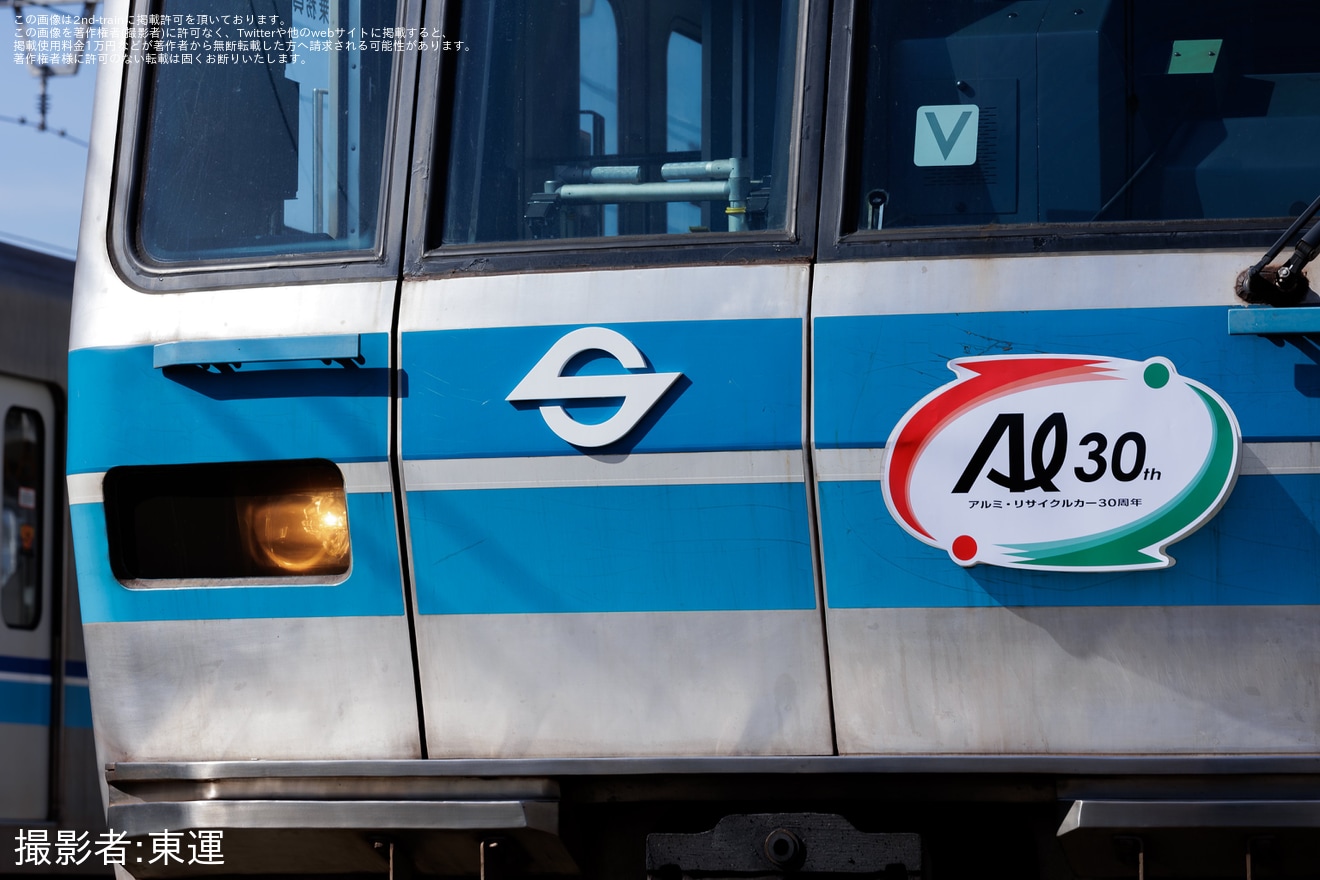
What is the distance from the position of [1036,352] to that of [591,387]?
78cm

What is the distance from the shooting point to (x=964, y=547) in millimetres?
2752

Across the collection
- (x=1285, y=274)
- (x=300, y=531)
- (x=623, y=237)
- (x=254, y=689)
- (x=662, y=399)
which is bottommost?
(x=254, y=689)

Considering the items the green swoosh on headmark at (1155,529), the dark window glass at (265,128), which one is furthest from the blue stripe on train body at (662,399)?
the green swoosh on headmark at (1155,529)

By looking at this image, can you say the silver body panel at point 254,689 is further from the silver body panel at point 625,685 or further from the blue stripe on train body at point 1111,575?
the blue stripe on train body at point 1111,575

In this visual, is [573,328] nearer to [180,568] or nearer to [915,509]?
[915,509]

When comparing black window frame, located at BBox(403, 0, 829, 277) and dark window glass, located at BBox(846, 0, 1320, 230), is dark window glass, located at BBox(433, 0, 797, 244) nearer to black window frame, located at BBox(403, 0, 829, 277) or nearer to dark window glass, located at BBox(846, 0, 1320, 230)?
black window frame, located at BBox(403, 0, 829, 277)

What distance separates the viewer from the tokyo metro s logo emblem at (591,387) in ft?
9.35

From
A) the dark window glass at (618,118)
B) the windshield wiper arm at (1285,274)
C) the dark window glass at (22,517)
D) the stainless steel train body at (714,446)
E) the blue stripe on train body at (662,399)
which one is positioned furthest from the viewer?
the dark window glass at (22,517)

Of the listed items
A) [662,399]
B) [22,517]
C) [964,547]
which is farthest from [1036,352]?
[22,517]

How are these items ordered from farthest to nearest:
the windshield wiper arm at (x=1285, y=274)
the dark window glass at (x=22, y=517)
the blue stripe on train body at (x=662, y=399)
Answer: the dark window glass at (x=22, y=517) → the blue stripe on train body at (x=662, y=399) → the windshield wiper arm at (x=1285, y=274)

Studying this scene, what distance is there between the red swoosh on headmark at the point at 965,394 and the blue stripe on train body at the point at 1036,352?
2 cm

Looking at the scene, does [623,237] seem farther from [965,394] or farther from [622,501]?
[965,394]

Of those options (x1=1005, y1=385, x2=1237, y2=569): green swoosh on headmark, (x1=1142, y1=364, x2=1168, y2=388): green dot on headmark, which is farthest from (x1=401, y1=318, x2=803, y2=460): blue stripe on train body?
(x1=1142, y1=364, x2=1168, y2=388): green dot on headmark

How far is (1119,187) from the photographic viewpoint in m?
2.84
